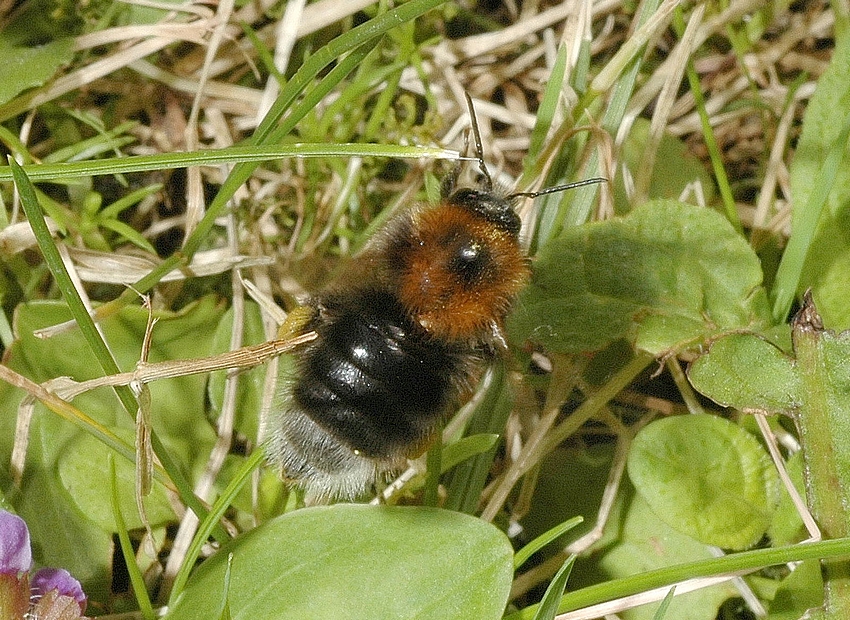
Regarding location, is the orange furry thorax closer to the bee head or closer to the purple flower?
the bee head

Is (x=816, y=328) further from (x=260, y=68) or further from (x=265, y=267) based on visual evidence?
(x=260, y=68)

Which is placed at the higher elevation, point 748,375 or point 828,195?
point 828,195

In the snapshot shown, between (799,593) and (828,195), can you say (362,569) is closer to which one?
(799,593)

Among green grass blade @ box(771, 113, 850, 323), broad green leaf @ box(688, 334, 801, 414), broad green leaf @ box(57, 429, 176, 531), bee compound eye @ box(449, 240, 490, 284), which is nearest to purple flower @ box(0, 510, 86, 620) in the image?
broad green leaf @ box(57, 429, 176, 531)

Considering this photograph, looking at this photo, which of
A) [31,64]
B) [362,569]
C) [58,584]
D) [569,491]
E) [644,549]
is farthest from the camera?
[31,64]

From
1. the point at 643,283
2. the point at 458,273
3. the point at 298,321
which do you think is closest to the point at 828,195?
the point at 643,283

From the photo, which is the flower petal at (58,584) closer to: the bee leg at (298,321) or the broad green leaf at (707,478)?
the bee leg at (298,321)

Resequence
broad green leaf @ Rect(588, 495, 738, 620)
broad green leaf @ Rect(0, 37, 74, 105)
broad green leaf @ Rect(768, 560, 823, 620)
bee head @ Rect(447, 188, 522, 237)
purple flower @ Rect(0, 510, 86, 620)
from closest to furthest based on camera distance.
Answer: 1. purple flower @ Rect(0, 510, 86, 620)
2. bee head @ Rect(447, 188, 522, 237)
3. broad green leaf @ Rect(768, 560, 823, 620)
4. broad green leaf @ Rect(588, 495, 738, 620)
5. broad green leaf @ Rect(0, 37, 74, 105)
